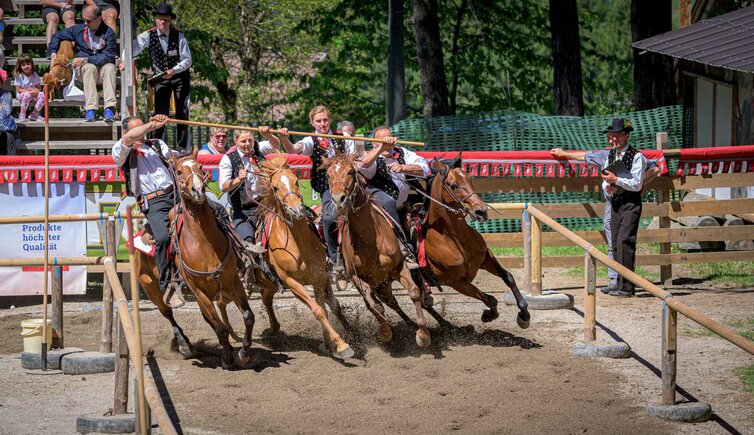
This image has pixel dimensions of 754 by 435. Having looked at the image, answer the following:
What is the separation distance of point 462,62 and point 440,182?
15216 mm

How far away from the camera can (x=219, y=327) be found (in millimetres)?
10242

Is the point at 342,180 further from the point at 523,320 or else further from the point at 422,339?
the point at 523,320

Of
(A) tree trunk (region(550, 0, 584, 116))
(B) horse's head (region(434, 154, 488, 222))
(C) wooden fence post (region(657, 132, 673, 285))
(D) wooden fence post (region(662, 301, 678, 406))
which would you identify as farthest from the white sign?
(A) tree trunk (region(550, 0, 584, 116))

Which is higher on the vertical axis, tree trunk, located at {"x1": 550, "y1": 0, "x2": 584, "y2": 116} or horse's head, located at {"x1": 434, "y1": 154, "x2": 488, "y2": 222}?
tree trunk, located at {"x1": 550, "y1": 0, "x2": 584, "y2": 116}

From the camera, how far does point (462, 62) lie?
84.3 feet

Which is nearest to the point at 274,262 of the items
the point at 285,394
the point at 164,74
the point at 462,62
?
the point at 285,394

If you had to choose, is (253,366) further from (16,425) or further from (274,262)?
(16,425)

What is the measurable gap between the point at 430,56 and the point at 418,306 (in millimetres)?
11631

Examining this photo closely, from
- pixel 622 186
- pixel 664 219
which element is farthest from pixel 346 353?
pixel 664 219

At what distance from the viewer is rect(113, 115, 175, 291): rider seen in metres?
10.5

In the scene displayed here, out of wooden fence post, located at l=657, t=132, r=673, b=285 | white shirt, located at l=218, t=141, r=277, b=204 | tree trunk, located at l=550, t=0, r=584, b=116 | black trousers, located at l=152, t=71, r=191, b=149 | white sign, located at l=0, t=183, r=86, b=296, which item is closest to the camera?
white shirt, located at l=218, t=141, r=277, b=204

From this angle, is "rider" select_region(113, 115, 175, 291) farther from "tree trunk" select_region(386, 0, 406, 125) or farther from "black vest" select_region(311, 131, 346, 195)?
"tree trunk" select_region(386, 0, 406, 125)

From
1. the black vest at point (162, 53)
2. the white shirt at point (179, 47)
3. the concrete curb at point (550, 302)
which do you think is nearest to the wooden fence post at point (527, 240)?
the concrete curb at point (550, 302)

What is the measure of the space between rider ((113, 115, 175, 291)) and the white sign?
2.86 metres
